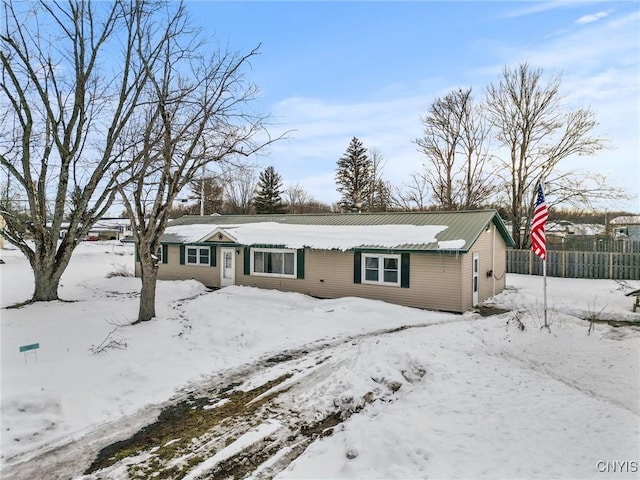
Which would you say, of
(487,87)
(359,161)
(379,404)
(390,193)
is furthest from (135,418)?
(359,161)

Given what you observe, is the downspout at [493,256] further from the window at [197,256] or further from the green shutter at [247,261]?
the window at [197,256]

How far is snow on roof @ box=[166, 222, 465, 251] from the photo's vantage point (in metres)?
13.3

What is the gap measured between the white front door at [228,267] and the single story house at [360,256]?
0.05 m

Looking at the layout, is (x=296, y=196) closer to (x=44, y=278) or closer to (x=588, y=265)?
(x=588, y=265)

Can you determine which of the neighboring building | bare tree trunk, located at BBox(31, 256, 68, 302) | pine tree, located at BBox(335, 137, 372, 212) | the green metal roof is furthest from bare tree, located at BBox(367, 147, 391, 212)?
bare tree trunk, located at BBox(31, 256, 68, 302)

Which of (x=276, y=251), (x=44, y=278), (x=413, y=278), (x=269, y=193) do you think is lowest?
(x=413, y=278)

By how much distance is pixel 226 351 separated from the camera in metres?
8.52

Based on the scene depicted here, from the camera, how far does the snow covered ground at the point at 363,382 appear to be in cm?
405

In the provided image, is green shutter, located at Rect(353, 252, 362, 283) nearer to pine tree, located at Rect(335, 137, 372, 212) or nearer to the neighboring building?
pine tree, located at Rect(335, 137, 372, 212)

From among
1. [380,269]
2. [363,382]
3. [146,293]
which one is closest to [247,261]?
[380,269]

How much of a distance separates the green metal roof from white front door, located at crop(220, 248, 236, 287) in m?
2.84

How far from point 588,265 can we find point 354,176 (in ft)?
79.1

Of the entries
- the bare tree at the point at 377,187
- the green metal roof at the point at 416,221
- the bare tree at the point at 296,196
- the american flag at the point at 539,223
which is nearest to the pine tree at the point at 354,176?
the bare tree at the point at 377,187

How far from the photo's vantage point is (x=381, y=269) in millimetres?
13586
